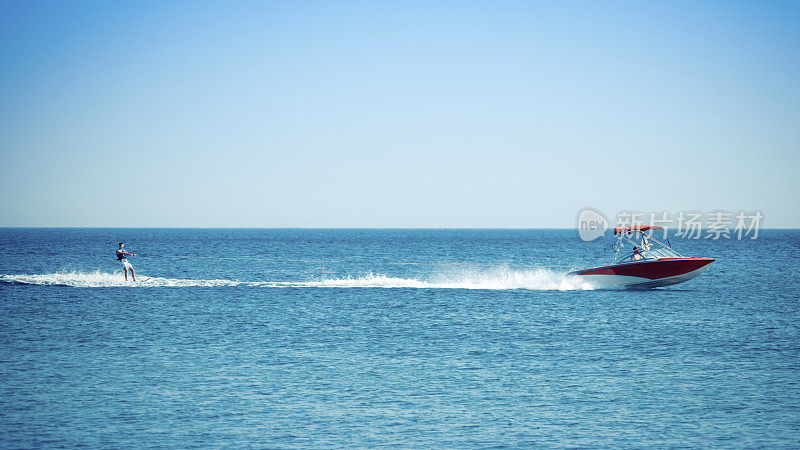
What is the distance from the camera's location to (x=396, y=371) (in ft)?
69.7

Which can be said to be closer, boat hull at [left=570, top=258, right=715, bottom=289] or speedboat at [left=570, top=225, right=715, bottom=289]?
speedboat at [left=570, top=225, right=715, bottom=289]

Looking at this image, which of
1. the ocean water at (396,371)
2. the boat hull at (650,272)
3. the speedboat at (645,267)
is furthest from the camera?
the boat hull at (650,272)

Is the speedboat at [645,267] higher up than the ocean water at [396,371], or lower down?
higher up

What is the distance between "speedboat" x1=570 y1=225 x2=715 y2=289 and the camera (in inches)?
1612

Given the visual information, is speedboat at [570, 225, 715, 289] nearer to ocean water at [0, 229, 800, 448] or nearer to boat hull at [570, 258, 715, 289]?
boat hull at [570, 258, 715, 289]

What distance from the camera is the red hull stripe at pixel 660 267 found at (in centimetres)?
4094

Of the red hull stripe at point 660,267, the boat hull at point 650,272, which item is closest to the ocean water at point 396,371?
the boat hull at point 650,272

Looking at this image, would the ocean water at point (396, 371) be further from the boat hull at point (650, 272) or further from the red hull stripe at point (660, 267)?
the red hull stripe at point (660, 267)

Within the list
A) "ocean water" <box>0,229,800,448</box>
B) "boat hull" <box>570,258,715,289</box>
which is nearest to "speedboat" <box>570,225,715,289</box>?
"boat hull" <box>570,258,715,289</box>

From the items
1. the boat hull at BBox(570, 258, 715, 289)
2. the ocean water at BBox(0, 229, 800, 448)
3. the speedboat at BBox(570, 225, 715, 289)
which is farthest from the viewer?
the boat hull at BBox(570, 258, 715, 289)

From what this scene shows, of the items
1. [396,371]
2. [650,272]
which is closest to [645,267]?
[650,272]

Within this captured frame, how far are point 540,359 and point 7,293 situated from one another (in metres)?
35.3

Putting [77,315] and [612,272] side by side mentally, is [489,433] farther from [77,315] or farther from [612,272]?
[612,272]

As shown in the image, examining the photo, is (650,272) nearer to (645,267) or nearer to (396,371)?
(645,267)
